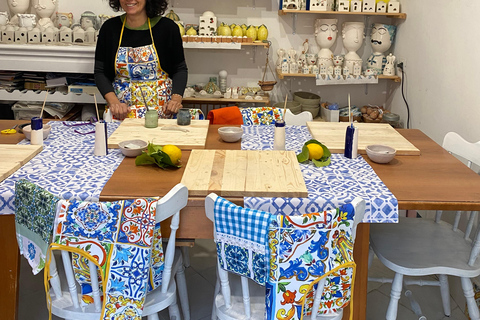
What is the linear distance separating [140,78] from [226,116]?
2.50 ft

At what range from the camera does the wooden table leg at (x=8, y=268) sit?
1.99 meters

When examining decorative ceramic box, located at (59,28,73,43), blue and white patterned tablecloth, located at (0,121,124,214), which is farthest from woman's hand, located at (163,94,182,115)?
decorative ceramic box, located at (59,28,73,43)

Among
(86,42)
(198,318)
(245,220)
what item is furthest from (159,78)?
(245,220)

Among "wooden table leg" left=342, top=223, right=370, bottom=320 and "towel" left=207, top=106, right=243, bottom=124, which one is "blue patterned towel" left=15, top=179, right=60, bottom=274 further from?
"towel" left=207, top=106, right=243, bottom=124

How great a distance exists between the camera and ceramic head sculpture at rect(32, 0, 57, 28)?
14.1 feet

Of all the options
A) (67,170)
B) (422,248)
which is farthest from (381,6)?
(67,170)

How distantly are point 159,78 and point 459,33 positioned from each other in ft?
6.39

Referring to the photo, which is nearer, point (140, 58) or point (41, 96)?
point (140, 58)

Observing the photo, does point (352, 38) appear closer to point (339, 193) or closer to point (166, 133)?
point (166, 133)

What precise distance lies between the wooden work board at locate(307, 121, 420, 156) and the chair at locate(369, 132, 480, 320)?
0.85 ft

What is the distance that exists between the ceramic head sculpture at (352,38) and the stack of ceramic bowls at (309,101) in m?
0.38

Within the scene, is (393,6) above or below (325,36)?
above

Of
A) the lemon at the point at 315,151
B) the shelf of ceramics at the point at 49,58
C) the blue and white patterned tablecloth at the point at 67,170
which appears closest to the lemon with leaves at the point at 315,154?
the lemon at the point at 315,151

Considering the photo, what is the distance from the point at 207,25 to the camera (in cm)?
426
